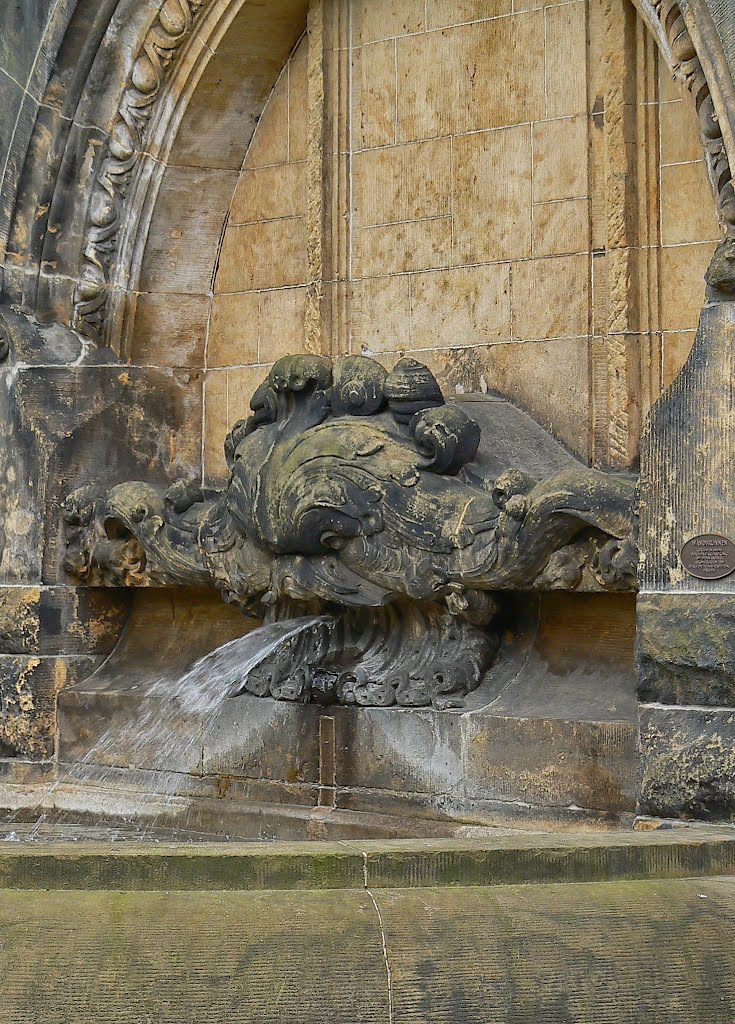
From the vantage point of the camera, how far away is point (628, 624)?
242 inches

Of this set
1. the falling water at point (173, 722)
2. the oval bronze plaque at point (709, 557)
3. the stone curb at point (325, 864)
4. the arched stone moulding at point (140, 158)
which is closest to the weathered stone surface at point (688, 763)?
the oval bronze plaque at point (709, 557)

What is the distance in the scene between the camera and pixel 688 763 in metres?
5.17

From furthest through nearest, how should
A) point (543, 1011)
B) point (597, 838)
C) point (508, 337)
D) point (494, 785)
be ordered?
point (508, 337)
point (494, 785)
point (597, 838)
point (543, 1011)

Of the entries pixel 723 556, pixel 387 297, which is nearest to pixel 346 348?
pixel 387 297

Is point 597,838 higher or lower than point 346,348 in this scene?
lower

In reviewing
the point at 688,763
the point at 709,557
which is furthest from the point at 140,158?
the point at 688,763

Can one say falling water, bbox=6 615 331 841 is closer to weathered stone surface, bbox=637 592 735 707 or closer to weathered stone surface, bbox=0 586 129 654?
weathered stone surface, bbox=0 586 129 654

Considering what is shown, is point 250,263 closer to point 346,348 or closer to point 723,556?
point 346,348

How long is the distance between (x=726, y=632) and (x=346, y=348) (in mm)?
2581

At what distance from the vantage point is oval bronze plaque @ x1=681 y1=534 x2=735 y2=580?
5.14 meters

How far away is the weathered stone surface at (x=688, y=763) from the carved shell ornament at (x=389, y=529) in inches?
23.3

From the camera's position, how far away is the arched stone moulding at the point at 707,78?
5570 mm

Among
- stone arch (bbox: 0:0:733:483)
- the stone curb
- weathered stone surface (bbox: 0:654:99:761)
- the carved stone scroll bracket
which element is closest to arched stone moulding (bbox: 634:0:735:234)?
the carved stone scroll bracket

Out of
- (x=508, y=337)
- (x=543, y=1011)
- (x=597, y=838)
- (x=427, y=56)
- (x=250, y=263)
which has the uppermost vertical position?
(x=427, y=56)
